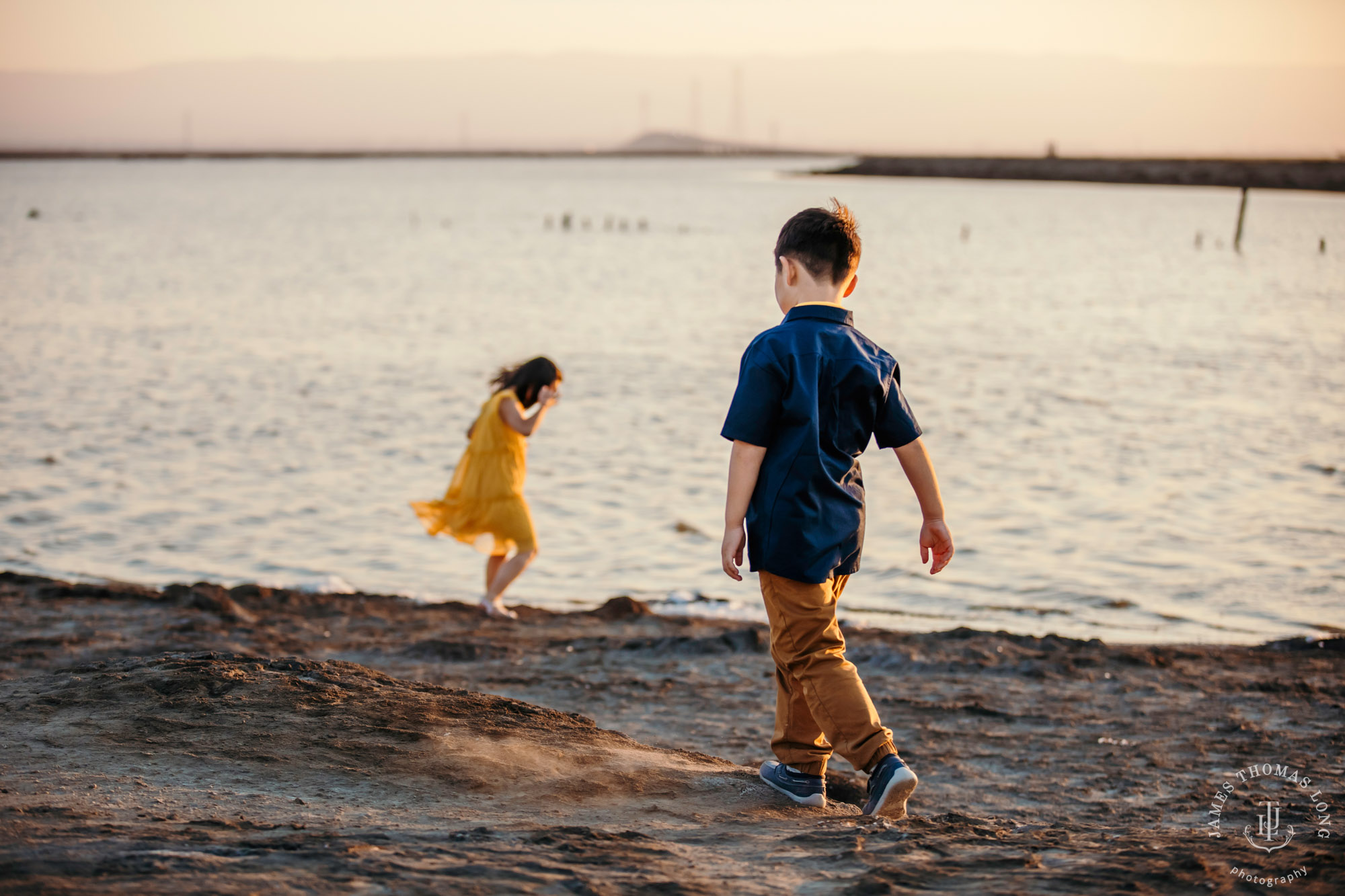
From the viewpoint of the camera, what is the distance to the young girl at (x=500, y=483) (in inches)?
309

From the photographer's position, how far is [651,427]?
612 inches

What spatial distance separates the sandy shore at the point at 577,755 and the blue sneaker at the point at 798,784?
0.08 metres

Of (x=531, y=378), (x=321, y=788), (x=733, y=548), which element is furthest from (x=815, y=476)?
(x=531, y=378)

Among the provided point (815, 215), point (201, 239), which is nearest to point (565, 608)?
point (815, 215)

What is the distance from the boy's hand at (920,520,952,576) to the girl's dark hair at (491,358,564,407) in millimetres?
4244

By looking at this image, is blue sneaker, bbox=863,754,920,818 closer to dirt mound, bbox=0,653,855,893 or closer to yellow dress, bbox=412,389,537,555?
dirt mound, bbox=0,653,855,893

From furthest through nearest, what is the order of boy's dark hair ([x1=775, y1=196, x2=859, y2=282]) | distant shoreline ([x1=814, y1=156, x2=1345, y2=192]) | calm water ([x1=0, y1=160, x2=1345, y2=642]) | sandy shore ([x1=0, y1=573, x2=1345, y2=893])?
distant shoreline ([x1=814, y1=156, x2=1345, y2=192]) → calm water ([x1=0, y1=160, x2=1345, y2=642]) → boy's dark hair ([x1=775, y1=196, x2=859, y2=282]) → sandy shore ([x1=0, y1=573, x2=1345, y2=893])

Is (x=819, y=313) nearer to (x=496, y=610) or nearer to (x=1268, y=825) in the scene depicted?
(x=1268, y=825)

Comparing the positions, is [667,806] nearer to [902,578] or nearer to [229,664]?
[229,664]

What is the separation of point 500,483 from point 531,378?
76 cm

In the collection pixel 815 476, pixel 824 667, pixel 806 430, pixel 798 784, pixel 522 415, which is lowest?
pixel 798 784

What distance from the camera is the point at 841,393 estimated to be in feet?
12.2

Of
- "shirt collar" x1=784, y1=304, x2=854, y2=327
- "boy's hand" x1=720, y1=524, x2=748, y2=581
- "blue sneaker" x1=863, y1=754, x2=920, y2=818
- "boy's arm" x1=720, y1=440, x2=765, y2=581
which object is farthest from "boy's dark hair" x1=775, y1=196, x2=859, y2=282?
"blue sneaker" x1=863, y1=754, x2=920, y2=818

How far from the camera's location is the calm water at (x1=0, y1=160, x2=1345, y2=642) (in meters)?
9.64
